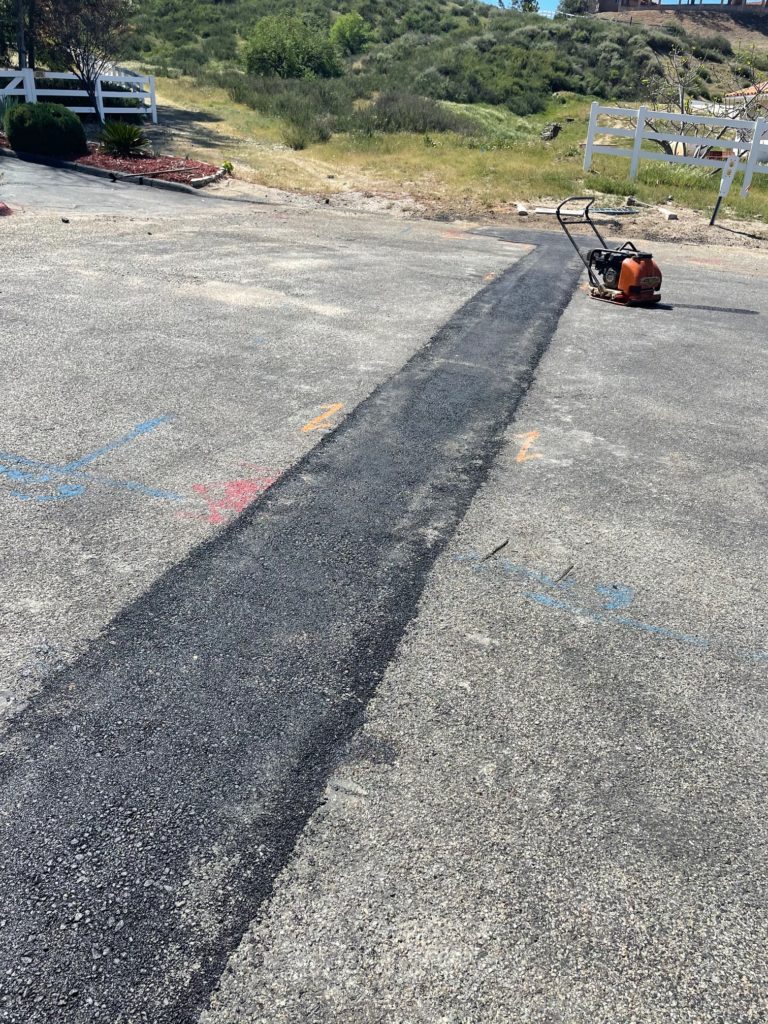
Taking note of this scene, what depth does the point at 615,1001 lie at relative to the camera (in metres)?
2.60

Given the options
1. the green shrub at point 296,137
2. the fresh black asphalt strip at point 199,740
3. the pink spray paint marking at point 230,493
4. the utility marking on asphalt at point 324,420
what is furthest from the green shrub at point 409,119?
the fresh black asphalt strip at point 199,740

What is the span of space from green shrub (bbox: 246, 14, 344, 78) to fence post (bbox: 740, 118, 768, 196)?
27.9 m

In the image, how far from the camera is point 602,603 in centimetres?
470

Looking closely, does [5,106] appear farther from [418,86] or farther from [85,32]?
[418,86]

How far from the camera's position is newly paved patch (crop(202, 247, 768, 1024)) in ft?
8.64

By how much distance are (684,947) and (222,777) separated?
75.6 inches

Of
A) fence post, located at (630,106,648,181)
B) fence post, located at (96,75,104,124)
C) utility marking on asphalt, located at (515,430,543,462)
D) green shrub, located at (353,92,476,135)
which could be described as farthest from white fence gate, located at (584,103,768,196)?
utility marking on asphalt, located at (515,430,543,462)

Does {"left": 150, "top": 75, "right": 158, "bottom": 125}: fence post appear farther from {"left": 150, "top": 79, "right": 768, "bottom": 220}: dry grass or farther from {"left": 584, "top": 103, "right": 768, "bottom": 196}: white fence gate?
{"left": 584, "top": 103, "right": 768, "bottom": 196}: white fence gate

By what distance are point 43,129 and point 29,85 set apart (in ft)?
12.9

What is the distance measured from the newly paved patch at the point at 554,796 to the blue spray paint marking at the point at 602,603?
17 mm

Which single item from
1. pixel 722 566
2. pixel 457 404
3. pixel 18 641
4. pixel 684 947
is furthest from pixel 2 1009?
pixel 457 404

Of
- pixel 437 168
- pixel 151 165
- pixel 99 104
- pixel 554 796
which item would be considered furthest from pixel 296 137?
pixel 554 796

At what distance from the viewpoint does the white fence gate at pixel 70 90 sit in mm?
21734

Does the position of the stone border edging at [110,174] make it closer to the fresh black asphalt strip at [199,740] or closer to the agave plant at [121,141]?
the agave plant at [121,141]
